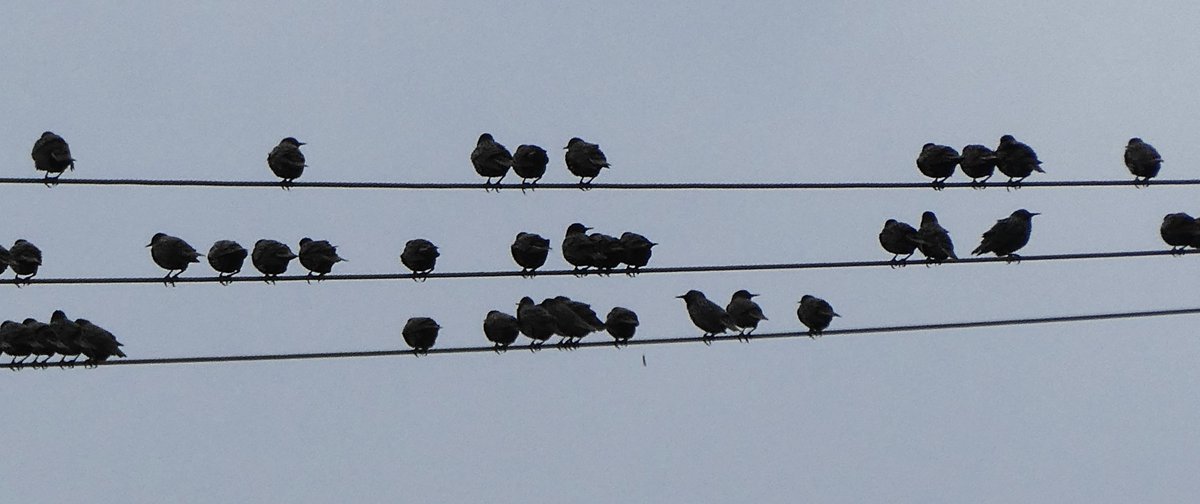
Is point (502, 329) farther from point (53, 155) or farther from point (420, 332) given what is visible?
point (53, 155)

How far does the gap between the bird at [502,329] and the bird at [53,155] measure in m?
4.41

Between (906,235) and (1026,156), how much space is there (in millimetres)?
1381

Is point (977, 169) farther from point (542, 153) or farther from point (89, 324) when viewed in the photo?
point (89, 324)

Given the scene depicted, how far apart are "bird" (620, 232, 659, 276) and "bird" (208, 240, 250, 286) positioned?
352cm

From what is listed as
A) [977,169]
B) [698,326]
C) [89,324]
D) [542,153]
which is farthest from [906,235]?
[89,324]

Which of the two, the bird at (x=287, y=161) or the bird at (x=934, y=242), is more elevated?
the bird at (x=287, y=161)

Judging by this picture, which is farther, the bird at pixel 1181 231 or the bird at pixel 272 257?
the bird at pixel 1181 231

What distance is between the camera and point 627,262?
1986 cm

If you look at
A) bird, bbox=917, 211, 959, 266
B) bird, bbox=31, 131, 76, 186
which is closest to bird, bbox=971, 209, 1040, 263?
bird, bbox=917, 211, 959, 266

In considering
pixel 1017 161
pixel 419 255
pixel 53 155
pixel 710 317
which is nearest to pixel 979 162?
pixel 1017 161

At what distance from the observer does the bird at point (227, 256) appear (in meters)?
19.8


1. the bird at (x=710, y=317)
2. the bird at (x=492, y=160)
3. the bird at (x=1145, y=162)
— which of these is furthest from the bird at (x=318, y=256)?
the bird at (x=1145, y=162)

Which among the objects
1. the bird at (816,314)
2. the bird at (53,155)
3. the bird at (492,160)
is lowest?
the bird at (816,314)

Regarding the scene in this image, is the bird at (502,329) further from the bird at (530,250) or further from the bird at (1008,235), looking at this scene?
the bird at (1008,235)
